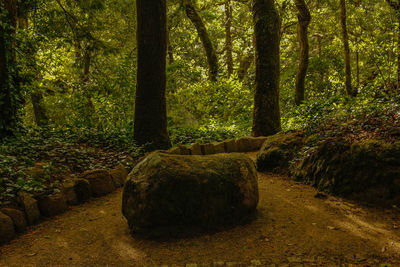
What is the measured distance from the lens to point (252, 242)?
305 centimetres

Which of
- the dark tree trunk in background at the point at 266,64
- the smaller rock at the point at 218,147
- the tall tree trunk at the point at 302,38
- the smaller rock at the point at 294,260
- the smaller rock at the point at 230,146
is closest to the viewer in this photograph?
the smaller rock at the point at 294,260

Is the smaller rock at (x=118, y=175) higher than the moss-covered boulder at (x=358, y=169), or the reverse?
the moss-covered boulder at (x=358, y=169)

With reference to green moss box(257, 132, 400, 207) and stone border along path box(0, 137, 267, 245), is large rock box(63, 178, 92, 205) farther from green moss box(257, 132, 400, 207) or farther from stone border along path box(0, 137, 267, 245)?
green moss box(257, 132, 400, 207)

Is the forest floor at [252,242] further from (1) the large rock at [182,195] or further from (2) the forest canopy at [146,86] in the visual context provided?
(2) the forest canopy at [146,86]

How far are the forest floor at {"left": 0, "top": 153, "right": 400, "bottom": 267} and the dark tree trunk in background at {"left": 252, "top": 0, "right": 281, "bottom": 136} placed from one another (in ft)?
14.3

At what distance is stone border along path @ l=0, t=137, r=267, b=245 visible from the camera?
137 inches

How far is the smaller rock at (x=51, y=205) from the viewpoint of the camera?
13.3 feet

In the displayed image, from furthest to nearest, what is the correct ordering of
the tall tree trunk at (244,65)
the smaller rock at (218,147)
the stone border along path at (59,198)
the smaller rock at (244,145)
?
the tall tree trunk at (244,65) < the smaller rock at (244,145) < the smaller rock at (218,147) < the stone border along path at (59,198)

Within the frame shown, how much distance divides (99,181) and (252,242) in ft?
10.0

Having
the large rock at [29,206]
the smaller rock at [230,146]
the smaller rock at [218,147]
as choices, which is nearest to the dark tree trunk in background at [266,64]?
the smaller rock at [230,146]

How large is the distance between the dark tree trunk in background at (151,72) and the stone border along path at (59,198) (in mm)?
912

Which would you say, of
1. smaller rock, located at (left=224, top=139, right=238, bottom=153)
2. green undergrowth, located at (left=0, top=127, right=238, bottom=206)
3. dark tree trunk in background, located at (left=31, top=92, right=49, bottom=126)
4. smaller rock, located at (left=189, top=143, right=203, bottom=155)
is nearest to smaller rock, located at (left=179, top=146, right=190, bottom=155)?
smaller rock, located at (left=189, top=143, right=203, bottom=155)

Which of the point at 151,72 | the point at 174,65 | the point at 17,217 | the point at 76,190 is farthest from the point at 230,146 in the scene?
the point at 174,65

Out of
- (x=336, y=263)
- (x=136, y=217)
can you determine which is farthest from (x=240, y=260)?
(x=136, y=217)
